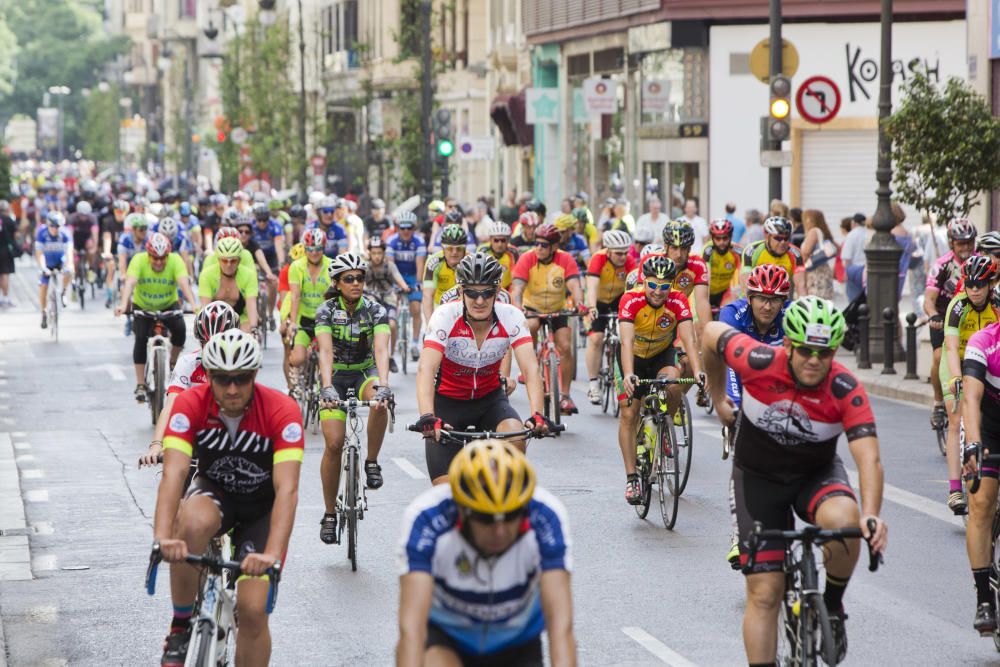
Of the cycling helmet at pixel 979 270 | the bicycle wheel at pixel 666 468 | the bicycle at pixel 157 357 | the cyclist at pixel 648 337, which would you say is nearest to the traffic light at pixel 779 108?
the bicycle at pixel 157 357

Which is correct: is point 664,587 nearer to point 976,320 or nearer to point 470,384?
point 470,384

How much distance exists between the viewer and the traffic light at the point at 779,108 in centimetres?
2514

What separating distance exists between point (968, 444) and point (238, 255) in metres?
10.6

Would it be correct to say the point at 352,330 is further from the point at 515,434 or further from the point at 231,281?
the point at 231,281

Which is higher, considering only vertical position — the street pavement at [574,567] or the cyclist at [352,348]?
the cyclist at [352,348]

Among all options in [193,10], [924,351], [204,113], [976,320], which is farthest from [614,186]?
[193,10]

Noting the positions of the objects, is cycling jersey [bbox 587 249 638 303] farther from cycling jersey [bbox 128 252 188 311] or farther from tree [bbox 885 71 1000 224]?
tree [bbox 885 71 1000 224]

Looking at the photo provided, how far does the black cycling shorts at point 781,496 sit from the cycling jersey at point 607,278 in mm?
10885

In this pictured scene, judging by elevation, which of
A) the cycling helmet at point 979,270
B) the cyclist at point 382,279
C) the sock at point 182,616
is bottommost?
the sock at point 182,616

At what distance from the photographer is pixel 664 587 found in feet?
36.7

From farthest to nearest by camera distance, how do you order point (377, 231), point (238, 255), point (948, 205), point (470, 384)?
point (377, 231), point (948, 205), point (238, 255), point (470, 384)

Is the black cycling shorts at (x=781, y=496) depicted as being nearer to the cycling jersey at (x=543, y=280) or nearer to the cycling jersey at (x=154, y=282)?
the cycling jersey at (x=543, y=280)

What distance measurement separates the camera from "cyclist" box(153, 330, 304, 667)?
7609 millimetres

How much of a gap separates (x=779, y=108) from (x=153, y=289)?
31.0 feet
